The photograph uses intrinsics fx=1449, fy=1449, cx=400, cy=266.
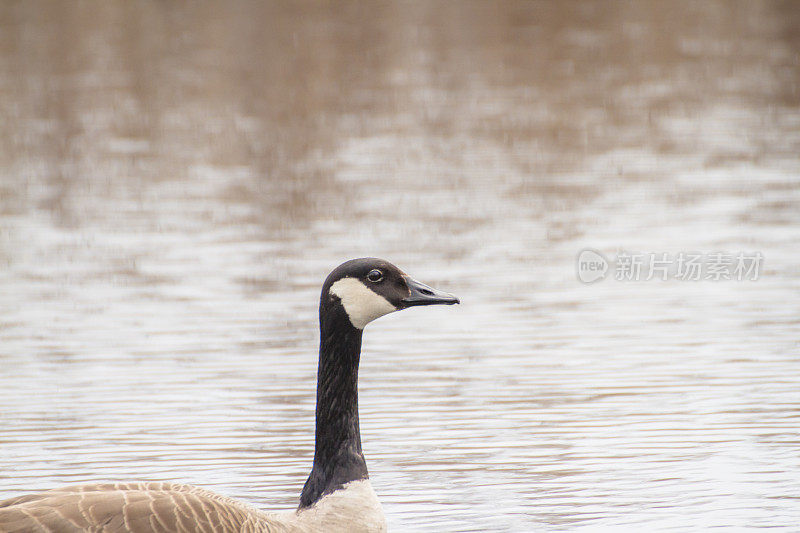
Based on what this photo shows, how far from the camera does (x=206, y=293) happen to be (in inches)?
611

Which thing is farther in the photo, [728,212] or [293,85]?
[293,85]

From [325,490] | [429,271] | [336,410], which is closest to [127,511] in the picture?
[325,490]

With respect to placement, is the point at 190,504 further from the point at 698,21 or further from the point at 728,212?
the point at 698,21

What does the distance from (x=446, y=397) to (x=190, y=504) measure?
190 inches

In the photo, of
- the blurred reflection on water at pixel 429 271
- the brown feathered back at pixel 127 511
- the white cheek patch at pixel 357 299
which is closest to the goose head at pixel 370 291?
the white cheek patch at pixel 357 299

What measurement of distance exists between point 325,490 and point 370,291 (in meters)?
1.11

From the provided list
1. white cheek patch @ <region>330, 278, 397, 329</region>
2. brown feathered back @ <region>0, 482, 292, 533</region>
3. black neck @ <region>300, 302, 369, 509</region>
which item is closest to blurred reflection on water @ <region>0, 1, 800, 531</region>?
black neck @ <region>300, 302, 369, 509</region>

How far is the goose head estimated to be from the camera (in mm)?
7953

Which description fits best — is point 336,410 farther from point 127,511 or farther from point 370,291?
point 127,511

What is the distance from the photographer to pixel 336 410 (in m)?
8.11

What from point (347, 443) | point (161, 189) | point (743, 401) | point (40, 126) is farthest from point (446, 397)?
point (40, 126)

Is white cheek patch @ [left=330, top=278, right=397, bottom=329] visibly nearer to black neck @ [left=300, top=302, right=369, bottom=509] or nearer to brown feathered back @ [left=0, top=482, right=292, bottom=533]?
black neck @ [left=300, top=302, right=369, bottom=509]

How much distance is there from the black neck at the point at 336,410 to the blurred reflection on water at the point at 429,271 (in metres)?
0.84

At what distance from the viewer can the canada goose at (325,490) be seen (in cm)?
678
